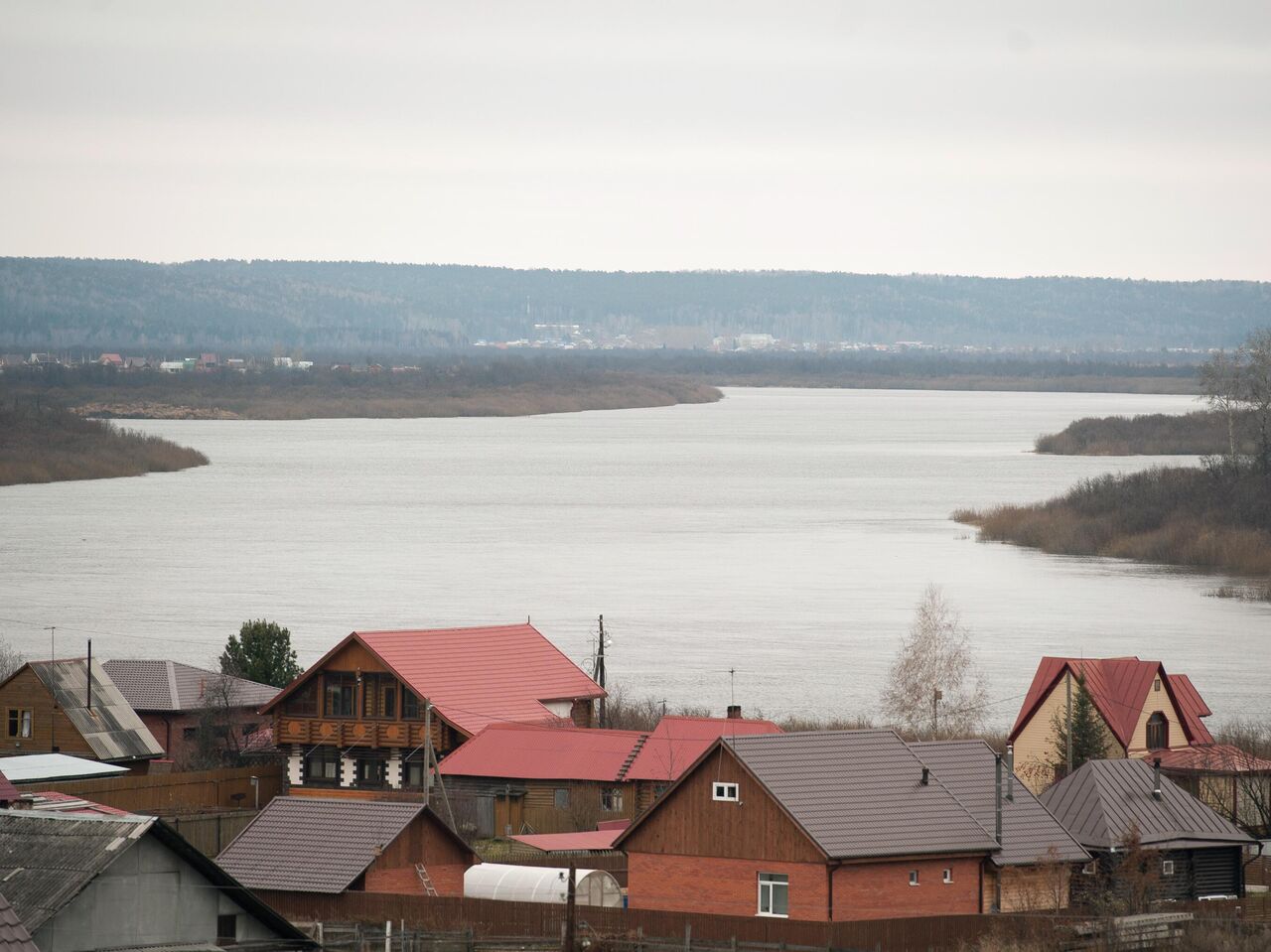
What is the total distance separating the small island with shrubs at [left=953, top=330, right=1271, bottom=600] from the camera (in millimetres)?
69250

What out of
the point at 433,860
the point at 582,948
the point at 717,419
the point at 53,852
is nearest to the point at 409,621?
the point at 433,860

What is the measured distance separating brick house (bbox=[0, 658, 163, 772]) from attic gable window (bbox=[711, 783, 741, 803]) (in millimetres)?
13321

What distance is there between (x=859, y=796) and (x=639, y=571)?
144 feet

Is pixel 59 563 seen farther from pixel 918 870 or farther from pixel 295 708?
pixel 918 870

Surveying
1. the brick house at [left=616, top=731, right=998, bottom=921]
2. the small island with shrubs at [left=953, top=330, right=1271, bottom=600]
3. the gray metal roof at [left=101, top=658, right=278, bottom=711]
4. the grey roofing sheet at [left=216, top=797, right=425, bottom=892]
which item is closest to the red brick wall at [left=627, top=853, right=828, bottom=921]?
the brick house at [left=616, top=731, right=998, bottom=921]

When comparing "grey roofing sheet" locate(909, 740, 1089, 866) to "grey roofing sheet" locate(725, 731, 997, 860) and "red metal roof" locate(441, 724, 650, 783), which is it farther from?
"red metal roof" locate(441, 724, 650, 783)

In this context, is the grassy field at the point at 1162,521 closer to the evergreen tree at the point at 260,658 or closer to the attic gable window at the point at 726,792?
the evergreen tree at the point at 260,658

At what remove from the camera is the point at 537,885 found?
68.4 ft

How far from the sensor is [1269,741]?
32.8 m

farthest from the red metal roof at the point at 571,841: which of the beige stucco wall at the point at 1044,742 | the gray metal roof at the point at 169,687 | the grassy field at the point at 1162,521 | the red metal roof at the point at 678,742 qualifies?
the grassy field at the point at 1162,521

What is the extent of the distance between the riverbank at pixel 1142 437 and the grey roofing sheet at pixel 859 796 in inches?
3529

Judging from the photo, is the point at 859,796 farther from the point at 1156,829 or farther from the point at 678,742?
the point at 678,742

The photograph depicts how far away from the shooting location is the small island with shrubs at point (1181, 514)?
69250 millimetres

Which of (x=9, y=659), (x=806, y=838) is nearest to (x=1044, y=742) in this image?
(x=806, y=838)
